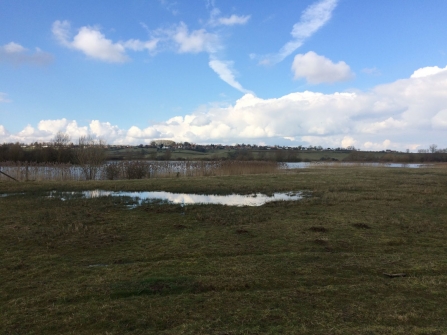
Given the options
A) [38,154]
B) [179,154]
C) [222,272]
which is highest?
[179,154]

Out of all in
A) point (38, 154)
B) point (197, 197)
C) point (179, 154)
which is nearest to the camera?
point (197, 197)

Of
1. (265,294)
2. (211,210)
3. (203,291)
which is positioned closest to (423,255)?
(265,294)

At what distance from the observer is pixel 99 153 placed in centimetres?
2716

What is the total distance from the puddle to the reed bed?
31.3ft

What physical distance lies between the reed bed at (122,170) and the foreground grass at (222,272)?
48.2 feet

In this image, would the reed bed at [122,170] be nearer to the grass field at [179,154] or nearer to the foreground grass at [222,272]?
the foreground grass at [222,272]

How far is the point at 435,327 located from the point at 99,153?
90.4 ft

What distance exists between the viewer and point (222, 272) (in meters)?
5.01

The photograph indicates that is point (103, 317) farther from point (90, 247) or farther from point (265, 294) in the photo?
point (90, 247)

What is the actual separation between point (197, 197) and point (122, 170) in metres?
13.3

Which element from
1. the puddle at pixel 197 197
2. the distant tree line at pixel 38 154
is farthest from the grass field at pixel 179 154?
the puddle at pixel 197 197

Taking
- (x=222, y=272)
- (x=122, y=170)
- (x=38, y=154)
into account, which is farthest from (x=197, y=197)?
(x=38, y=154)

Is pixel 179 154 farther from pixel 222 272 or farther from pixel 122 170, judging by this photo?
pixel 222 272

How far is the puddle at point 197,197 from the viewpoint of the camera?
12.8 metres
